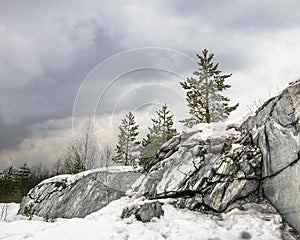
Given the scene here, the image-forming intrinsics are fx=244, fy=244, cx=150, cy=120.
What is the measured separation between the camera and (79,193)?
10.4 m

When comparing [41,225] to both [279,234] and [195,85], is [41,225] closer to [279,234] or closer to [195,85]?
[279,234]

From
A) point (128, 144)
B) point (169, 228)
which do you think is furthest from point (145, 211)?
point (128, 144)

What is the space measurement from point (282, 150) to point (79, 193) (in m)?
7.99

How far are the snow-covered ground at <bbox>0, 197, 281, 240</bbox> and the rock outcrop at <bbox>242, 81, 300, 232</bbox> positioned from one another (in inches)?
18.1

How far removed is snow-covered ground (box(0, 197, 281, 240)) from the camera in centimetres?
543

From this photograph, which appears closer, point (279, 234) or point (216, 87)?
point (279, 234)

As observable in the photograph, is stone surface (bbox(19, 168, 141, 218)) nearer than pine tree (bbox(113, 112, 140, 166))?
Yes

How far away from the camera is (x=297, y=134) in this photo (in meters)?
6.08

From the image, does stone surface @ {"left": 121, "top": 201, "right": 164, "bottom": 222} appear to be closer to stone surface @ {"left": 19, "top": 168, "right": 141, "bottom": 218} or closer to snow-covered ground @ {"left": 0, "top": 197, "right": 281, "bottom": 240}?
snow-covered ground @ {"left": 0, "top": 197, "right": 281, "bottom": 240}

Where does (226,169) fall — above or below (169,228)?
above

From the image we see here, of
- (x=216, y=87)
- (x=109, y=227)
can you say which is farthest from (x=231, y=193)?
(x=216, y=87)

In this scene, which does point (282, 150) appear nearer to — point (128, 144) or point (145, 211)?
point (145, 211)

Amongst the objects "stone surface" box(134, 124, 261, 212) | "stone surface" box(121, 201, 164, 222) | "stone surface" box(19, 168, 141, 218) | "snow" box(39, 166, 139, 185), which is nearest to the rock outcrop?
"stone surface" box(134, 124, 261, 212)

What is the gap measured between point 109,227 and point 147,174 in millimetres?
3387
